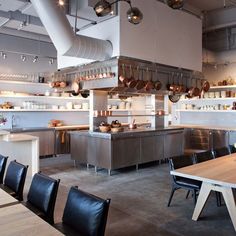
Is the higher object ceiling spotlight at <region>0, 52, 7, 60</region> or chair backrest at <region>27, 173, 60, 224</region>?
ceiling spotlight at <region>0, 52, 7, 60</region>


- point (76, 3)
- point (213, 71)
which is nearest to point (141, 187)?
point (76, 3)

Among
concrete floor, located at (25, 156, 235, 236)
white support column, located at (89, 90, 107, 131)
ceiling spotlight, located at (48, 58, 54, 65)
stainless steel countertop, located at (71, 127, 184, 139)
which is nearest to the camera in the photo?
concrete floor, located at (25, 156, 235, 236)

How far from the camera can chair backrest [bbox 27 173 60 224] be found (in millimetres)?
2066

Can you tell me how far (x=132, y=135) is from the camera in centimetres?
571

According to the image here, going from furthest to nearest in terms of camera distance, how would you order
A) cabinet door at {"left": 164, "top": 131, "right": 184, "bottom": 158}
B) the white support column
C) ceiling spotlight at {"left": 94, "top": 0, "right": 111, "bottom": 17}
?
cabinet door at {"left": 164, "top": 131, "right": 184, "bottom": 158}, the white support column, ceiling spotlight at {"left": 94, "top": 0, "right": 111, "bottom": 17}

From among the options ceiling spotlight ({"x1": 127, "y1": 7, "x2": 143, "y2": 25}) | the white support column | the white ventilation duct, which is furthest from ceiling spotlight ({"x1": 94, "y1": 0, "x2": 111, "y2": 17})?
the white support column

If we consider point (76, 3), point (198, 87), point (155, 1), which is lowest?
point (198, 87)

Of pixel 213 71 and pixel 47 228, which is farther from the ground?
pixel 213 71

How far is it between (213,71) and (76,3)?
5.36 metres

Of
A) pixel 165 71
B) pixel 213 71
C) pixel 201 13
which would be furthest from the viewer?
pixel 213 71

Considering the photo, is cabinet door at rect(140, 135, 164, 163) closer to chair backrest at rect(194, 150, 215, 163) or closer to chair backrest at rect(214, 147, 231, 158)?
chair backrest at rect(214, 147, 231, 158)

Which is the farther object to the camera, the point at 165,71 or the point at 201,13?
the point at 201,13

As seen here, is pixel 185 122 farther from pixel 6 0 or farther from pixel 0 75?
pixel 6 0

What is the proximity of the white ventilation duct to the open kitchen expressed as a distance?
18 mm
